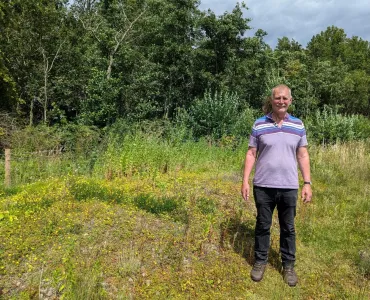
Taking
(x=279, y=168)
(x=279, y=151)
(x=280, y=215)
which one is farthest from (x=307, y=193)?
(x=279, y=151)

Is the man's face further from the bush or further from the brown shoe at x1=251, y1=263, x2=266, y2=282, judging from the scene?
the bush

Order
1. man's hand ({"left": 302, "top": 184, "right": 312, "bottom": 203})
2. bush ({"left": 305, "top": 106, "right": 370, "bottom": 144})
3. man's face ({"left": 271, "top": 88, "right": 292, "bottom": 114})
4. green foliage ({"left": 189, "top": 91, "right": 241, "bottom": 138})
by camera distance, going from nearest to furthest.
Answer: man's face ({"left": 271, "top": 88, "right": 292, "bottom": 114})
man's hand ({"left": 302, "top": 184, "right": 312, "bottom": 203})
green foliage ({"left": 189, "top": 91, "right": 241, "bottom": 138})
bush ({"left": 305, "top": 106, "right": 370, "bottom": 144})

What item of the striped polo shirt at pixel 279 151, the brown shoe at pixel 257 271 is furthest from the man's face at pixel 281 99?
the brown shoe at pixel 257 271

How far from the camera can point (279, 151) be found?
295cm

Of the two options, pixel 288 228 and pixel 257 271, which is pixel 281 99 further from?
pixel 257 271

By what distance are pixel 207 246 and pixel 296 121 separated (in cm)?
174

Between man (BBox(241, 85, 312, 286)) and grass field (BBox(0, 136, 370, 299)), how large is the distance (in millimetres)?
359

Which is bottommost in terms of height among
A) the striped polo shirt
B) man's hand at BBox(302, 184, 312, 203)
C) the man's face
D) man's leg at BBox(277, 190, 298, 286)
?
man's leg at BBox(277, 190, 298, 286)

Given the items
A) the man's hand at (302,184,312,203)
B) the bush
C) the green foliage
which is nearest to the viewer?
the man's hand at (302,184,312,203)

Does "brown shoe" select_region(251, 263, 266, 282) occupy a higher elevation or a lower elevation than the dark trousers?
lower

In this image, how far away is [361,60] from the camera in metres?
35.7

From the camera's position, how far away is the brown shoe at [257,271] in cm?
314

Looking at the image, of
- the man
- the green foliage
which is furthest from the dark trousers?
the green foliage

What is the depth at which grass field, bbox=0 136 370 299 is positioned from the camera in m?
2.91
